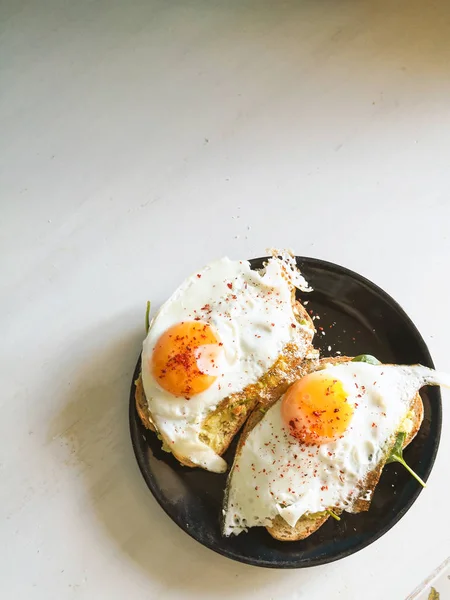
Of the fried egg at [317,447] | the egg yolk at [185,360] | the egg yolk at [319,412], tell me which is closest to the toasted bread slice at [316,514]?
the fried egg at [317,447]

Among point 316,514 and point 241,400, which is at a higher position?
point 241,400

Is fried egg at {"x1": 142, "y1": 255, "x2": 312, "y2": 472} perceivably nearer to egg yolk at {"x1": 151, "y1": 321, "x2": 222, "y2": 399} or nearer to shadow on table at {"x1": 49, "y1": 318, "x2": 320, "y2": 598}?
egg yolk at {"x1": 151, "y1": 321, "x2": 222, "y2": 399}

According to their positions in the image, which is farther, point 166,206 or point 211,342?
point 166,206

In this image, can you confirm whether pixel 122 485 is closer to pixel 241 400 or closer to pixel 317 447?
pixel 241 400

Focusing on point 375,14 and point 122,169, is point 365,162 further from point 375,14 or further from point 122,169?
point 122,169

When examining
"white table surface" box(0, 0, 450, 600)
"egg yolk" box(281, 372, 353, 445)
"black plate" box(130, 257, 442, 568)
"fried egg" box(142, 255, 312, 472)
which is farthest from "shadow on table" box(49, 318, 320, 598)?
"egg yolk" box(281, 372, 353, 445)

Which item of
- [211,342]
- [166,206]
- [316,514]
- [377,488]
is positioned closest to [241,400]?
[211,342]
